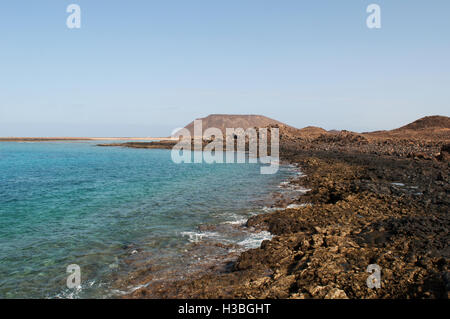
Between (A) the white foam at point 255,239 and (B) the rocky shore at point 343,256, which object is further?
(A) the white foam at point 255,239

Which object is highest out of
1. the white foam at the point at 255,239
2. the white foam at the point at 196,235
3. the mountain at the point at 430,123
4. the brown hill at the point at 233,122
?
the brown hill at the point at 233,122

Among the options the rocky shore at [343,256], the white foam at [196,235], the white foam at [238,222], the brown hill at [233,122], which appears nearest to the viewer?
the rocky shore at [343,256]

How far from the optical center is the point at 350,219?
12.1 metres

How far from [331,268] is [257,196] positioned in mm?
12648

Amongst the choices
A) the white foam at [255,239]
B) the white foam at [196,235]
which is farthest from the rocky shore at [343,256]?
the white foam at [196,235]

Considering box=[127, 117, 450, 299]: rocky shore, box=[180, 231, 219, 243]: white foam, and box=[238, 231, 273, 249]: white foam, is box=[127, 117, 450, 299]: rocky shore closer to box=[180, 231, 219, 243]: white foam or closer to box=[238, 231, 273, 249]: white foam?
box=[238, 231, 273, 249]: white foam

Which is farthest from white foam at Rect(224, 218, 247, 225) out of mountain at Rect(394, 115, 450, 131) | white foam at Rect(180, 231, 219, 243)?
mountain at Rect(394, 115, 450, 131)

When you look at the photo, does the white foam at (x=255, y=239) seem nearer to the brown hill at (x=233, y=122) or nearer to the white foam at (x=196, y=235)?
the white foam at (x=196, y=235)

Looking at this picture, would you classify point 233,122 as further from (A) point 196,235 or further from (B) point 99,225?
(A) point 196,235

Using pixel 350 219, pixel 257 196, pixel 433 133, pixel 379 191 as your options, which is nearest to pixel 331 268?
pixel 350 219

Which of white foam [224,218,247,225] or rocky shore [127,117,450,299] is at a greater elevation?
rocky shore [127,117,450,299]

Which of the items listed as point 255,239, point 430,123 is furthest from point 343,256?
point 430,123

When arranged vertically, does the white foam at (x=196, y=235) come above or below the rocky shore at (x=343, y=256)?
below
